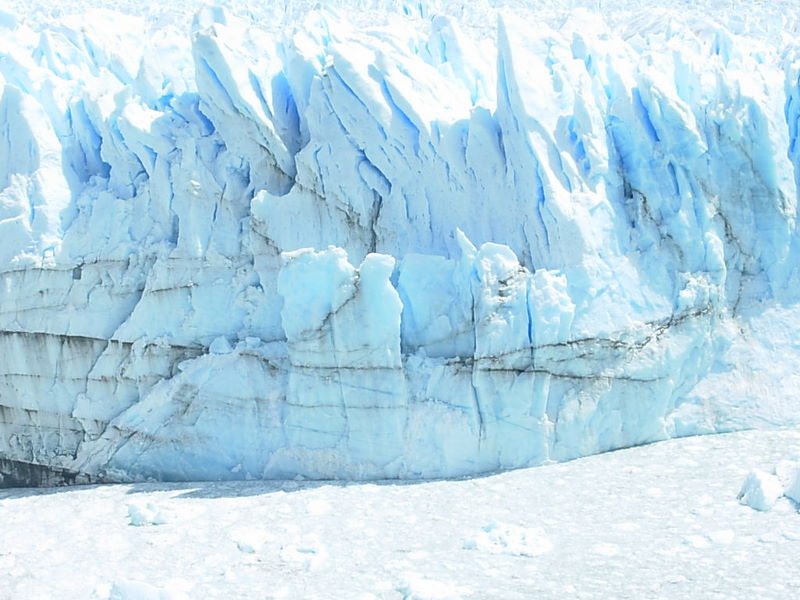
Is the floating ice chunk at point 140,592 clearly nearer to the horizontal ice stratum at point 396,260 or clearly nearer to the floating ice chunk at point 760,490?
the horizontal ice stratum at point 396,260

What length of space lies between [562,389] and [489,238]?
4.37 feet

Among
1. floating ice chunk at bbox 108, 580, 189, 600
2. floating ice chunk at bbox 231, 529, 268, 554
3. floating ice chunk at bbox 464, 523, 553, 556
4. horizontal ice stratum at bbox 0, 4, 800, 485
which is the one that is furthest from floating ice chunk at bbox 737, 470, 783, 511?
floating ice chunk at bbox 108, 580, 189, 600

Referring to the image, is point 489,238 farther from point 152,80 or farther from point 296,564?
point 152,80

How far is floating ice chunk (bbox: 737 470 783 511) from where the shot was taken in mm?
5516

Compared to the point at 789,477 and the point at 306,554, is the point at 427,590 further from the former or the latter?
the point at 789,477

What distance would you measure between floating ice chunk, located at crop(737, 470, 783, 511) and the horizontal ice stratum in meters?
1.18

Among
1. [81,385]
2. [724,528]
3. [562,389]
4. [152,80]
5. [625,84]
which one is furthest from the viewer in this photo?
[152,80]

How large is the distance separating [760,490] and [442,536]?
202 cm

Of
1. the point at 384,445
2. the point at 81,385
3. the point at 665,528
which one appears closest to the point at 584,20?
the point at 384,445

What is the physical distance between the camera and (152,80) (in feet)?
27.7

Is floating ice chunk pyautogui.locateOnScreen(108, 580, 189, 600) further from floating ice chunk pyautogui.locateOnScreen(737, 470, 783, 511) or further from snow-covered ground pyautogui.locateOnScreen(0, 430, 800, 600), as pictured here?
floating ice chunk pyautogui.locateOnScreen(737, 470, 783, 511)

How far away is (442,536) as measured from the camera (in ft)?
18.4

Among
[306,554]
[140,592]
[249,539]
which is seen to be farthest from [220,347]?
[140,592]

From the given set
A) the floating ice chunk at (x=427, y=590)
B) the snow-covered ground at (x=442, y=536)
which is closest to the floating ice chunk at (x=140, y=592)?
the snow-covered ground at (x=442, y=536)
